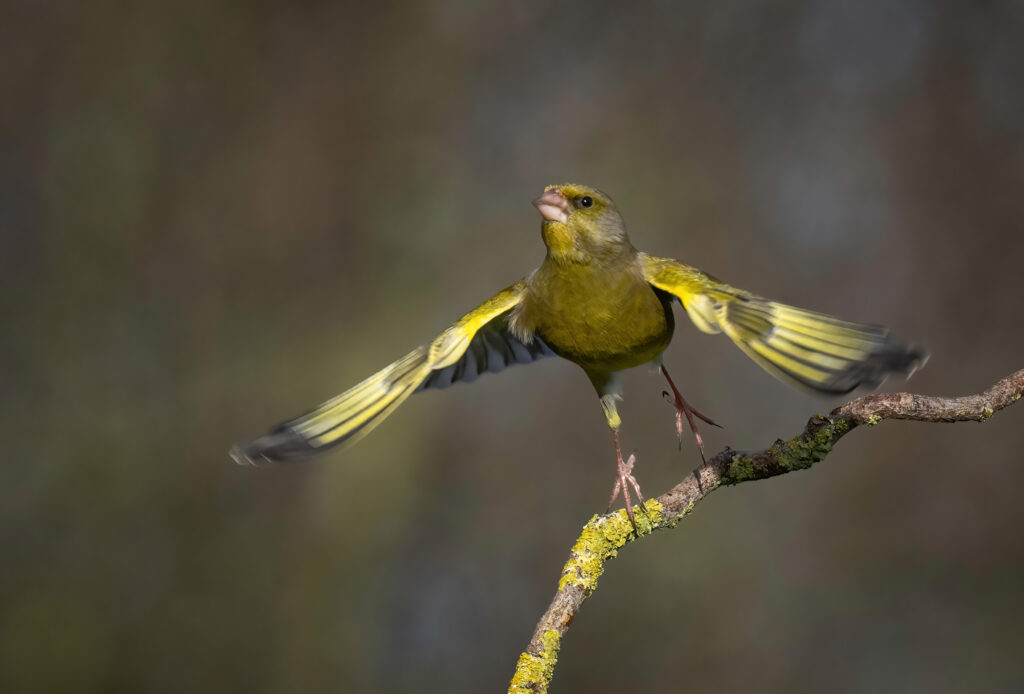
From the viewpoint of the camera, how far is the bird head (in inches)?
56.4

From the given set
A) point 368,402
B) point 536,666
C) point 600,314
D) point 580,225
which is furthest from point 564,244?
point 536,666

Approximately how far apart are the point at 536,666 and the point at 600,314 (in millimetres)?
531

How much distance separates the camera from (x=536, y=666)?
1.24 m

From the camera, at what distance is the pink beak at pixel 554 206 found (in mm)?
1448

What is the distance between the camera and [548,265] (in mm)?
1473

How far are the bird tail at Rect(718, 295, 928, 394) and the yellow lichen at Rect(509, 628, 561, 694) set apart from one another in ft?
1.61

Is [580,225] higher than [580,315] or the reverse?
higher

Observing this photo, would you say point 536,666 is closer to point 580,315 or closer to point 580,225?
point 580,315

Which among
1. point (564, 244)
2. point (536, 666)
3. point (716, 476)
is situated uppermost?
point (564, 244)

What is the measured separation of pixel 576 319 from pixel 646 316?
0.36ft

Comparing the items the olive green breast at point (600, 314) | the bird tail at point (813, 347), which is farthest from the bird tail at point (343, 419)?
the bird tail at point (813, 347)

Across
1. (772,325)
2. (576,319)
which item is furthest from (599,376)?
(772,325)

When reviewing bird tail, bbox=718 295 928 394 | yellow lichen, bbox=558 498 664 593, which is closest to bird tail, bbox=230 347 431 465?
yellow lichen, bbox=558 498 664 593

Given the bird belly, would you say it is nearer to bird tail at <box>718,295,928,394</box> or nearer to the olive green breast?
the olive green breast
